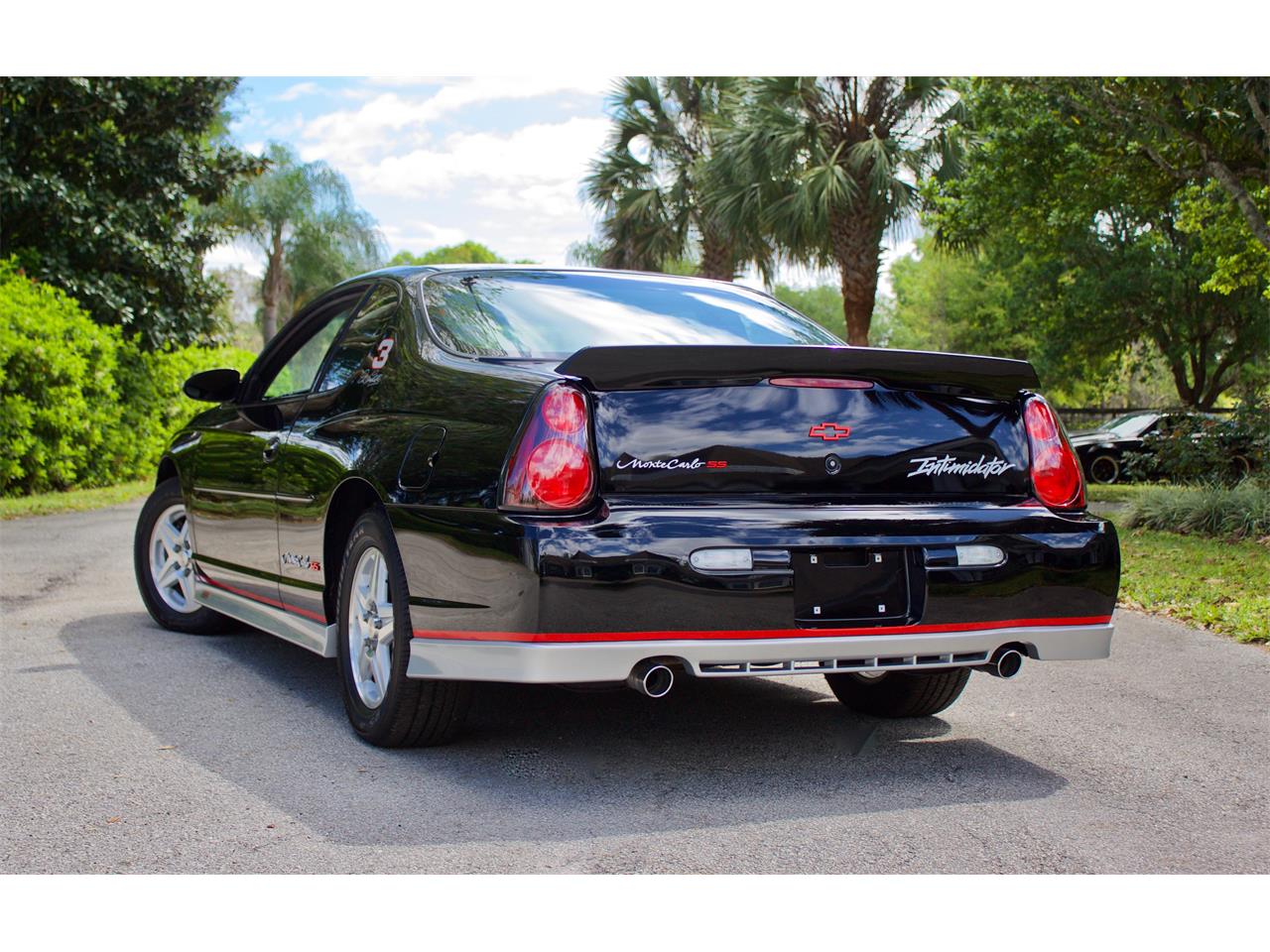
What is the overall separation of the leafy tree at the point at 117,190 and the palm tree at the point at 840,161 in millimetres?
8466

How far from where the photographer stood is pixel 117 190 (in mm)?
20531

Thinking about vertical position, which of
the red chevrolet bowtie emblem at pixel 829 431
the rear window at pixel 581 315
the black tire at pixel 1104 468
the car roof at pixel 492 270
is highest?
the car roof at pixel 492 270

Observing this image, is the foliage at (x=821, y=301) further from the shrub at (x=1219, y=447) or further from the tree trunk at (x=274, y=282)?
the shrub at (x=1219, y=447)

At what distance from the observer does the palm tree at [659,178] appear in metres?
29.2

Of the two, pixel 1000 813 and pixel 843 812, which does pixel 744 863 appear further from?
pixel 1000 813

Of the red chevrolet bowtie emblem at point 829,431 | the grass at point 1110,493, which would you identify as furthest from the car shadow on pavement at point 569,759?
the grass at point 1110,493

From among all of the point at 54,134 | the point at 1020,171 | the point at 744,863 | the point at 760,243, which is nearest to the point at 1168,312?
the point at 760,243

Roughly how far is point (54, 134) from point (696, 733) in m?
17.6

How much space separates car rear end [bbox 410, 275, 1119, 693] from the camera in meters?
3.87

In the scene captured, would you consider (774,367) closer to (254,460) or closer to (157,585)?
(254,460)

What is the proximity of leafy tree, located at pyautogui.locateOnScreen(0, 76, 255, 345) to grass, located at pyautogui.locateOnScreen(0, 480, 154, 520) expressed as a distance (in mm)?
2914

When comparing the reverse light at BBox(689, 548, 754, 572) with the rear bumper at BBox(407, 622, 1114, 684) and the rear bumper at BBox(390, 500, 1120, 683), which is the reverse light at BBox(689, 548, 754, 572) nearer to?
the rear bumper at BBox(390, 500, 1120, 683)

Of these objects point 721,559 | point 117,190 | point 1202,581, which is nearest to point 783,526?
point 721,559

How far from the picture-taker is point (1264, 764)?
455 cm
